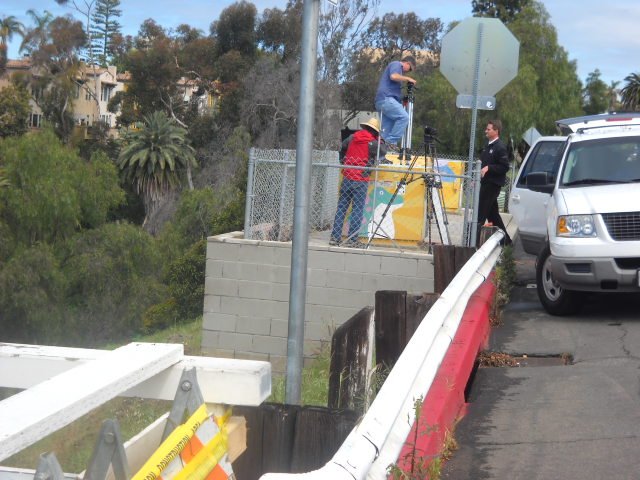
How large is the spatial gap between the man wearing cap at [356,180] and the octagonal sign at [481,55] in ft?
5.27

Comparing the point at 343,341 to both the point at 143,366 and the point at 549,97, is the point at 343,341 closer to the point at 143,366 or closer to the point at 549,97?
the point at 143,366

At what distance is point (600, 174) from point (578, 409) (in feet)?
14.6

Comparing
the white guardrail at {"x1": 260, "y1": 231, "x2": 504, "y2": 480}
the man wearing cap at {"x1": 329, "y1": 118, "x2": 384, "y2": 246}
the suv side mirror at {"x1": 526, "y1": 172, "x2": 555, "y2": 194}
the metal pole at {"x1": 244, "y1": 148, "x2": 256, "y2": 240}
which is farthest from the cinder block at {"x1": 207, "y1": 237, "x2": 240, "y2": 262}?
the white guardrail at {"x1": 260, "y1": 231, "x2": 504, "y2": 480}

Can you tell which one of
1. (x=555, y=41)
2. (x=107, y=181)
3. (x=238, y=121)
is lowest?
(x=107, y=181)

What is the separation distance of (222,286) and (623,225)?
5.36 meters

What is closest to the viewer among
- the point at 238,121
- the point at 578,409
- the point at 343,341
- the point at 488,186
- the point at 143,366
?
the point at 143,366

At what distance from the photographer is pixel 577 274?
9.13 meters

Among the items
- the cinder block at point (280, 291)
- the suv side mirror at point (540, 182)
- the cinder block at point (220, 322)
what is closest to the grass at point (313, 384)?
the cinder block at point (280, 291)

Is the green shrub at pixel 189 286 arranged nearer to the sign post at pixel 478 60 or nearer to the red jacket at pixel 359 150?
→ the red jacket at pixel 359 150

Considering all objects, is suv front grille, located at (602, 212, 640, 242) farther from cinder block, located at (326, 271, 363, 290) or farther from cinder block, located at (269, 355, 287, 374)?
cinder block, located at (269, 355, 287, 374)

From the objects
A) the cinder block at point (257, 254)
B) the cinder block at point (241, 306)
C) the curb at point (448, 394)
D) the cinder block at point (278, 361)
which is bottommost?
the cinder block at point (278, 361)

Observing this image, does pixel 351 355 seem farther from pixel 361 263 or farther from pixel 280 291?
pixel 280 291

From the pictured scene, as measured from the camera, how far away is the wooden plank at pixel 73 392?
8.10 feet

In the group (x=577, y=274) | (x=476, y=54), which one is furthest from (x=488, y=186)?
(x=577, y=274)
